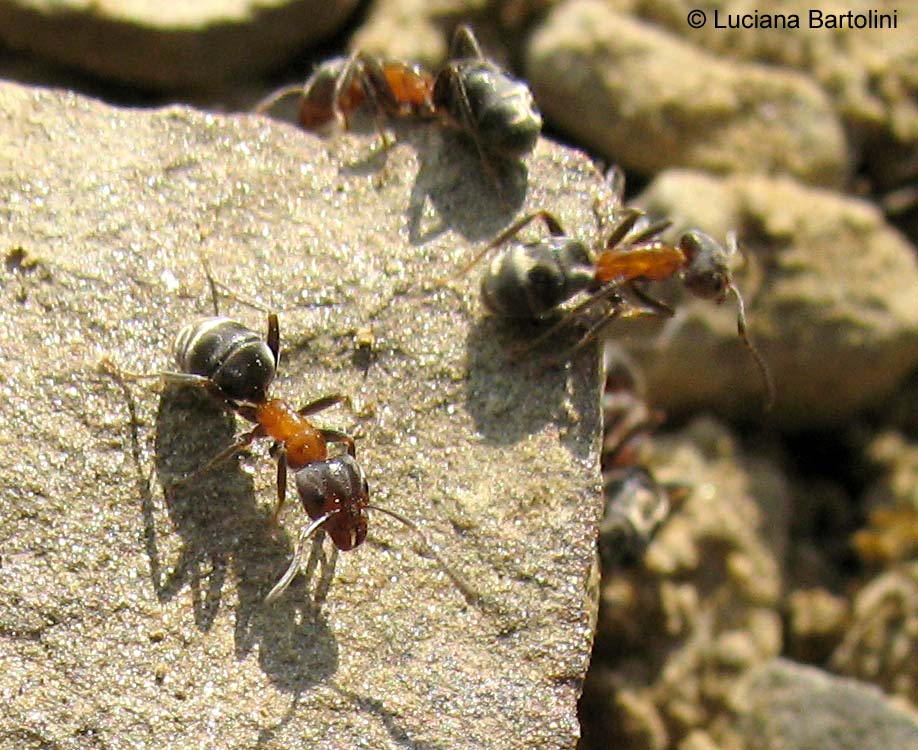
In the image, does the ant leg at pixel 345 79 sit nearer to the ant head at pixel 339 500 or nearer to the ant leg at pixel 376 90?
the ant leg at pixel 376 90

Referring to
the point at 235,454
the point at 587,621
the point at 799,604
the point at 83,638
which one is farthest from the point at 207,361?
the point at 799,604

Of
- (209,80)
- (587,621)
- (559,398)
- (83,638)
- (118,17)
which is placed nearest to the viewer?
(83,638)

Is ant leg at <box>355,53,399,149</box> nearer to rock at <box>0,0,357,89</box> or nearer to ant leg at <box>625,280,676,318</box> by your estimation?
rock at <box>0,0,357,89</box>

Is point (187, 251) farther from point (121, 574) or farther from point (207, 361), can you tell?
point (121, 574)

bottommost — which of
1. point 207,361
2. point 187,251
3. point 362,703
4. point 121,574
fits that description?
point 362,703

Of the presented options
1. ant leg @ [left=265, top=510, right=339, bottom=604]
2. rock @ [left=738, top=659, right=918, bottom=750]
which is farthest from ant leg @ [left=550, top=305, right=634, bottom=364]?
rock @ [left=738, top=659, right=918, bottom=750]
